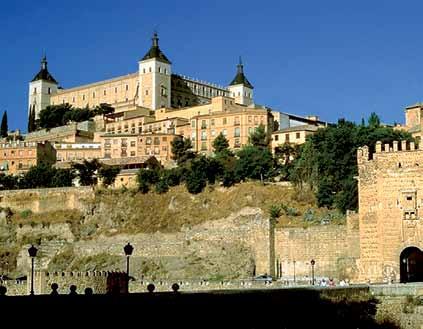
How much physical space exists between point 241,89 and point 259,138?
30639mm

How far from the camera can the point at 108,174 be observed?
268 ft

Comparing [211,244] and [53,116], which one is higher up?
[53,116]

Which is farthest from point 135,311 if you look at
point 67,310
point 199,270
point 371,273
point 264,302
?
point 199,270

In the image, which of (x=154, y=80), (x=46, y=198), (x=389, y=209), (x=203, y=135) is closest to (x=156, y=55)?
(x=154, y=80)

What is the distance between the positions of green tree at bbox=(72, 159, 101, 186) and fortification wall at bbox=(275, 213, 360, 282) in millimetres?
32997

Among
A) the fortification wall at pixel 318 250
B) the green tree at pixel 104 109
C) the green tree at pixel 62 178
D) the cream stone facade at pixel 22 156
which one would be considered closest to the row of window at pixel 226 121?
the green tree at pixel 62 178

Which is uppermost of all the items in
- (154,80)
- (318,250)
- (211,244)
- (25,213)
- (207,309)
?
(154,80)

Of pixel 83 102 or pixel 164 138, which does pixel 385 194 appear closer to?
pixel 164 138

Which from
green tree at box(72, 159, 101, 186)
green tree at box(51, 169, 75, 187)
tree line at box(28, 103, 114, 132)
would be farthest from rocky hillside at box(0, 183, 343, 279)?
tree line at box(28, 103, 114, 132)

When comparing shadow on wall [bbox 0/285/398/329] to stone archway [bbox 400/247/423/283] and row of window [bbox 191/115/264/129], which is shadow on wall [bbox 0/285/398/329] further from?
row of window [bbox 191/115/264/129]

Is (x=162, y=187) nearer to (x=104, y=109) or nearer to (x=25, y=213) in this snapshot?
(x=25, y=213)

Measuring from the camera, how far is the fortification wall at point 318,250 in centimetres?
5262

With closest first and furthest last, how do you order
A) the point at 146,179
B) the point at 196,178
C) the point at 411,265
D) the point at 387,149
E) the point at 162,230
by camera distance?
the point at 387,149 → the point at 411,265 → the point at 162,230 → the point at 196,178 → the point at 146,179

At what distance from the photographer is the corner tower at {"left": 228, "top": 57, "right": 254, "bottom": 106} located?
4545 inches
